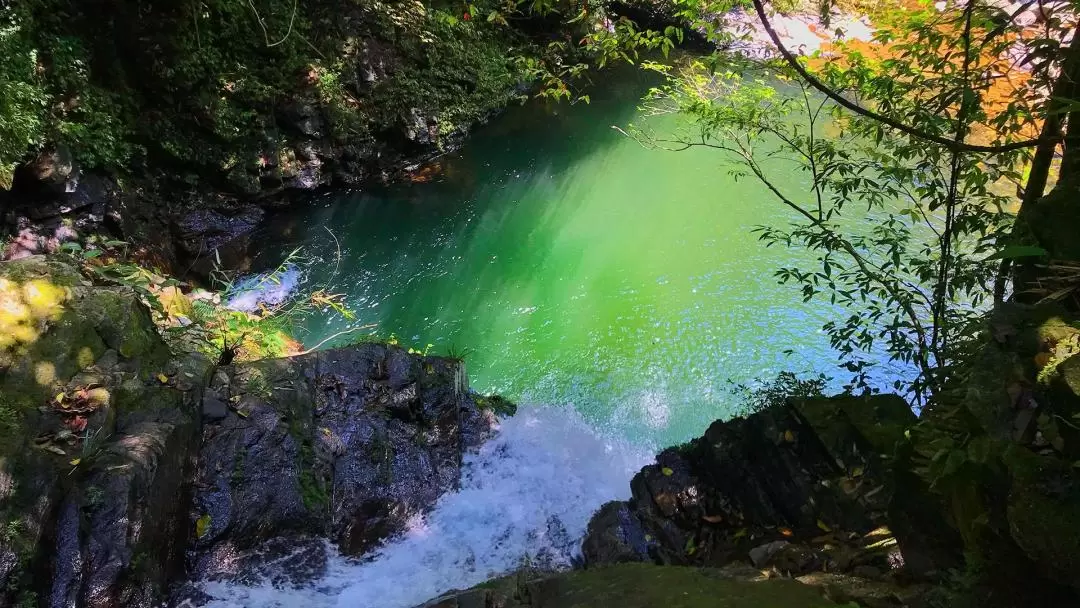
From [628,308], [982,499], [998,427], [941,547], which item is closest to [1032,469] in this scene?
[998,427]

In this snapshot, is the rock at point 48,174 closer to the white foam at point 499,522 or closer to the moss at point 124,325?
the moss at point 124,325

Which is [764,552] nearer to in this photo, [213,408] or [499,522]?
[499,522]

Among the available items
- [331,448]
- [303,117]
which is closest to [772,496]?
[331,448]

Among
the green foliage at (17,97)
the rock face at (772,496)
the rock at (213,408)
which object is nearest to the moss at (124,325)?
the rock at (213,408)

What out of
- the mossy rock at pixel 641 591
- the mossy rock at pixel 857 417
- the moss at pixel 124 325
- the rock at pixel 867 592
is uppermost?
the moss at pixel 124 325

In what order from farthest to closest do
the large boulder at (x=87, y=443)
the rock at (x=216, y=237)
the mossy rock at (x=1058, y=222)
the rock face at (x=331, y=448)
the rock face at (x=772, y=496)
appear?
1. the rock at (x=216, y=237)
2. the rock face at (x=331, y=448)
3. the rock face at (x=772, y=496)
4. the large boulder at (x=87, y=443)
5. the mossy rock at (x=1058, y=222)

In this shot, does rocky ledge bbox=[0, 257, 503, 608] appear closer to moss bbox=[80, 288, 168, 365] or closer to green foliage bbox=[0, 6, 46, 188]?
moss bbox=[80, 288, 168, 365]
